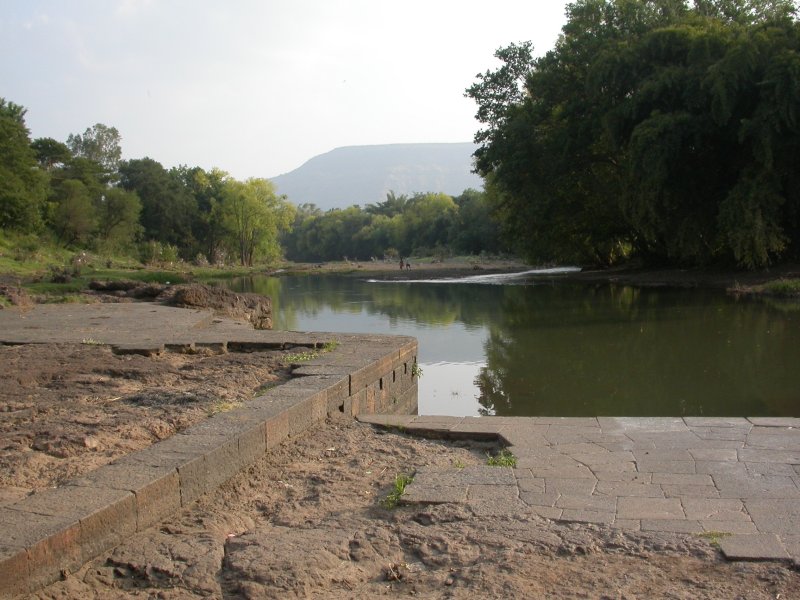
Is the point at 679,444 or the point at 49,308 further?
the point at 49,308

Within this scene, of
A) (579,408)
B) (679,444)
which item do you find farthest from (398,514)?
(579,408)

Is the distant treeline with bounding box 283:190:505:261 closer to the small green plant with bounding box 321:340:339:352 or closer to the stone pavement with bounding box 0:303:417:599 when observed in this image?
the stone pavement with bounding box 0:303:417:599

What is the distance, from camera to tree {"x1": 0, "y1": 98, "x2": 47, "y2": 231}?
33844mm

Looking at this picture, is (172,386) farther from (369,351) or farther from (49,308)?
(49,308)

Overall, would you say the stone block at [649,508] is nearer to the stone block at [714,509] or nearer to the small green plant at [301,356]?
the stone block at [714,509]

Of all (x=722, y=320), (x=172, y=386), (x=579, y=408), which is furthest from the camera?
(x=722, y=320)

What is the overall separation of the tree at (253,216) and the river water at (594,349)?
44439 millimetres

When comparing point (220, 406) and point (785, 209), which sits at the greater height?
point (785, 209)

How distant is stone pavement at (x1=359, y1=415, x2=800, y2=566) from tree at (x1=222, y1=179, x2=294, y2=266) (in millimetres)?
64717

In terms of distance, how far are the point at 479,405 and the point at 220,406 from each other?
15.8ft

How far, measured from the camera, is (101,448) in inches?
192

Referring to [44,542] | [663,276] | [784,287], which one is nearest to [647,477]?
[44,542]

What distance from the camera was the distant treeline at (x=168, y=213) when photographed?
37844mm

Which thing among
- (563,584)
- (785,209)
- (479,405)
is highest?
(785,209)
